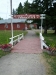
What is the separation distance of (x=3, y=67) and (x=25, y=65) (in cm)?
111

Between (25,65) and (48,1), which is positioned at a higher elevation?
(48,1)

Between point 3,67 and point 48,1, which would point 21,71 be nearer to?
point 3,67

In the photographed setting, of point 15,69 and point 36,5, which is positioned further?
point 36,5

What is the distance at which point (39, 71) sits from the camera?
8758 mm

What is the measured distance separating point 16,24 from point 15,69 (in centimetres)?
6580

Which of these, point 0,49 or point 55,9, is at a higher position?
point 55,9

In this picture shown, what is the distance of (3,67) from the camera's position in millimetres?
9492

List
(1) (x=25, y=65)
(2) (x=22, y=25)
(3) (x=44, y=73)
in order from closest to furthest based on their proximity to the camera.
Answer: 1. (3) (x=44, y=73)
2. (1) (x=25, y=65)
3. (2) (x=22, y=25)

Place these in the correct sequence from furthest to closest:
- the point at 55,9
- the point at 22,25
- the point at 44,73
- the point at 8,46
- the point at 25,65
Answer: the point at 22,25
the point at 55,9
the point at 8,46
the point at 25,65
the point at 44,73

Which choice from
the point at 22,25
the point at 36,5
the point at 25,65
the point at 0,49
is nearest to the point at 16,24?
the point at 22,25

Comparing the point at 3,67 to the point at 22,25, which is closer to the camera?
the point at 3,67

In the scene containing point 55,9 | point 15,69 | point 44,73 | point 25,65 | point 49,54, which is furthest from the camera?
point 55,9

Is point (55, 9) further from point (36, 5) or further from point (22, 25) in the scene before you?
point (22, 25)

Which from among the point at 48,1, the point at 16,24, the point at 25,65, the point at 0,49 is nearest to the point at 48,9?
the point at 48,1
